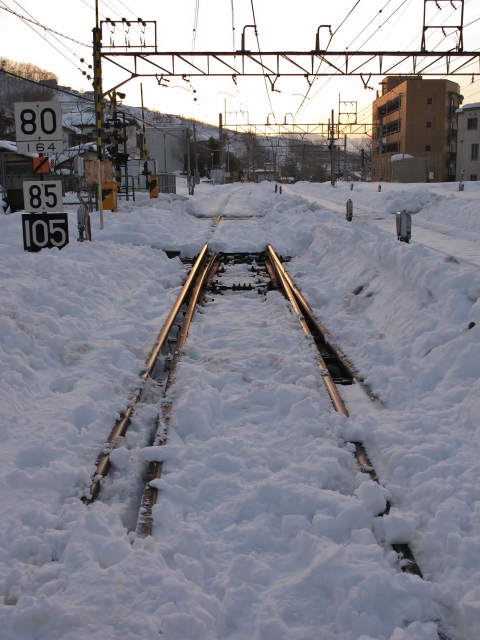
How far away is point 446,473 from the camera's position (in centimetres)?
391

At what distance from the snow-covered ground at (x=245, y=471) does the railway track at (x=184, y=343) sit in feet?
0.25

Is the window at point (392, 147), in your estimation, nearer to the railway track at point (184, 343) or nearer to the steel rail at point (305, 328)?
the railway track at point (184, 343)

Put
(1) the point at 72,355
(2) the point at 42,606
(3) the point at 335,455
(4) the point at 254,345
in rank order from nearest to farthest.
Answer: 1. (2) the point at 42,606
2. (3) the point at 335,455
3. (1) the point at 72,355
4. (4) the point at 254,345

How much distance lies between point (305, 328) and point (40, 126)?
568 cm

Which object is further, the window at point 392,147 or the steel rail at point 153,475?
the window at point 392,147

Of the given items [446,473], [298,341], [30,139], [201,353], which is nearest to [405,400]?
[446,473]

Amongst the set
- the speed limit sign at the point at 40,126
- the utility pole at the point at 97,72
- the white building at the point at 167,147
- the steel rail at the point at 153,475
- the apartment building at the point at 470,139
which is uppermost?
the white building at the point at 167,147

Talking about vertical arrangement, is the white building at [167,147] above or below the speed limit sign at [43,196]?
above

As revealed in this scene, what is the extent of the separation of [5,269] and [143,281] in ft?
9.35

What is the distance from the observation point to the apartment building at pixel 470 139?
184 ft

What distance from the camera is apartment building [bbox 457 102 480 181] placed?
184 ft

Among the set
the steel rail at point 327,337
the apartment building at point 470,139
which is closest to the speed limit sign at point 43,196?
the steel rail at point 327,337

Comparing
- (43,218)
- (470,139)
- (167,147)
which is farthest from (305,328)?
(167,147)

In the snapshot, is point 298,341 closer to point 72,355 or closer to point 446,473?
point 72,355
